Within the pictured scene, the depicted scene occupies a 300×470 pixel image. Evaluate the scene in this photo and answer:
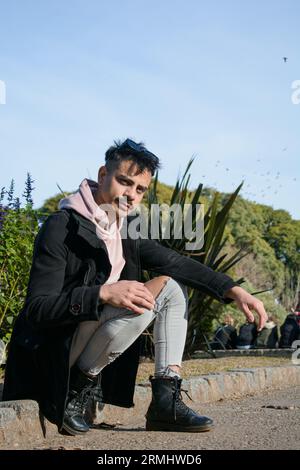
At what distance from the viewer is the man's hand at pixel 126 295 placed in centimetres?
358

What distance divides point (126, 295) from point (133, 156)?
766mm

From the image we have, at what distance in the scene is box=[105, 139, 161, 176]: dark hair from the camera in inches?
157

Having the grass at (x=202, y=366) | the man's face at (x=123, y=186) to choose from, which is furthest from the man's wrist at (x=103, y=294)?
the grass at (x=202, y=366)

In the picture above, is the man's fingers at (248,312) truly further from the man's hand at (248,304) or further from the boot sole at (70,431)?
the boot sole at (70,431)

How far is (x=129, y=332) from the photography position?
12.5 feet

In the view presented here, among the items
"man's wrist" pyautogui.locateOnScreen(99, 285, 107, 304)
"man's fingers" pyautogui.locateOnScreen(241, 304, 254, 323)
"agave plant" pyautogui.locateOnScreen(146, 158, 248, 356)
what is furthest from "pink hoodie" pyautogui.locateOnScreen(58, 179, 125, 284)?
"agave plant" pyautogui.locateOnScreen(146, 158, 248, 356)

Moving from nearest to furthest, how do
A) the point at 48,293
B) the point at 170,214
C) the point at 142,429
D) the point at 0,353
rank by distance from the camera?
the point at 48,293, the point at 142,429, the point at 0,353, the point at 170,214

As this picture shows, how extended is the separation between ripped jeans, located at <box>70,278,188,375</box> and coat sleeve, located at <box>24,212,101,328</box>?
0.21 metres

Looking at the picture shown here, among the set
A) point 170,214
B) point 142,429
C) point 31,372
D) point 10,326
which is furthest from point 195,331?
point 31,372

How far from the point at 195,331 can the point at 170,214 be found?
120 centimetres

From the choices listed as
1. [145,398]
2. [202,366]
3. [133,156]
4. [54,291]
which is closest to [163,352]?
[54,291]

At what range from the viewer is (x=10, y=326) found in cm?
643
